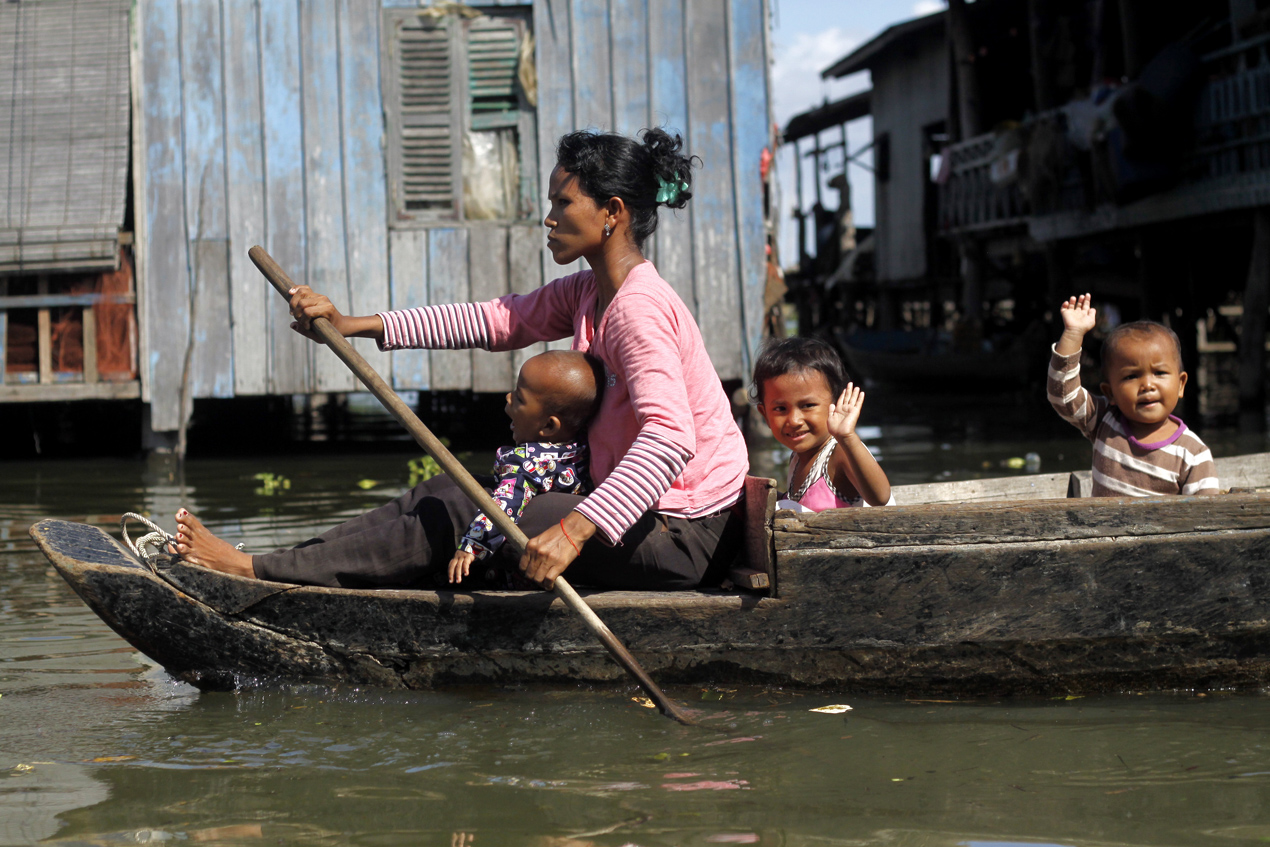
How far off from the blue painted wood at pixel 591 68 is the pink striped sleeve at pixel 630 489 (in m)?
4.89

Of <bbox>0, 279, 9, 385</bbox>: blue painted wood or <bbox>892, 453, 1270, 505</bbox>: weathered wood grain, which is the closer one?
<bbox>892, 453, 1270, 505</bbox>: weathered wood grain

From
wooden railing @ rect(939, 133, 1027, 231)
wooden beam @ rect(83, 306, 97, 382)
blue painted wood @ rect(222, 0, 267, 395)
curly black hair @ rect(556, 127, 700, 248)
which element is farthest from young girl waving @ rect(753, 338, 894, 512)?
wooden railing @ rect(939, 133, 1027, 231)

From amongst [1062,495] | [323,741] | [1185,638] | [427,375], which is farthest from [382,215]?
[1185,638]

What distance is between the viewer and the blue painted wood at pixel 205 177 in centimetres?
Answer: 715

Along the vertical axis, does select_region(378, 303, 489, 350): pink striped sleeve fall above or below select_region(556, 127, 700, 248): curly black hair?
below

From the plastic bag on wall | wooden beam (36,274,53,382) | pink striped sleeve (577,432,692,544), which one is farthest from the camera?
the plastic bag on wall

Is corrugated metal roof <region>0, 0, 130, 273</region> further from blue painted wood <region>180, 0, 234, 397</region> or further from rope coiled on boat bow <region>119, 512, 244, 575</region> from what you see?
rope coiled on boat bow <region>119, 512, 244, 575</region>

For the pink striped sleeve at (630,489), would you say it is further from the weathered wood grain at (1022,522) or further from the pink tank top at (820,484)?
the pink tank top at (820,484)

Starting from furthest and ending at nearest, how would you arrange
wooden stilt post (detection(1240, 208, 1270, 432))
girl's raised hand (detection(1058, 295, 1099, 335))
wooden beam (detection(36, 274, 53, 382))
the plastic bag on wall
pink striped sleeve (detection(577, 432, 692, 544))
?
1. wooden stilt post (detection(1240, 208, 1270, 432))
2. the plastic bag on wall
3. wooden beam (detection(36, 274, 53, 382))
4. girl's raised hand (detection(1058, 295, 1099, 335))
5. pink striped sleeve (detection(577, 432, 692, 544))

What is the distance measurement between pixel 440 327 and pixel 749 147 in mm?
4283

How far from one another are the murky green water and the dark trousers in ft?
0.93

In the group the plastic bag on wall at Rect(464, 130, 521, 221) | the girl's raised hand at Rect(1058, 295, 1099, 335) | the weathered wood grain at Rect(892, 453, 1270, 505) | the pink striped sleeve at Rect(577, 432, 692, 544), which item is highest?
the plastic bag on wall at Rect(464, 130, 521, 221)

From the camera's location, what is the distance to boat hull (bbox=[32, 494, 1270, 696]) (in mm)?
2740

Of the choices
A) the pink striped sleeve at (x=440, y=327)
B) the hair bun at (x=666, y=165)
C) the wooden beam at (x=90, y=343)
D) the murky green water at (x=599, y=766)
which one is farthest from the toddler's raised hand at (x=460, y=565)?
the wooden beam at (x=90, y=343)
